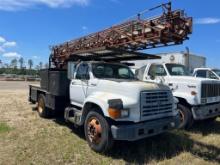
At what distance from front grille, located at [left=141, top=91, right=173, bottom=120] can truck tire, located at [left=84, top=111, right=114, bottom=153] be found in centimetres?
89

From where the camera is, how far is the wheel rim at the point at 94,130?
6.47 metres

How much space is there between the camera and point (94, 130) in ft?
21.6

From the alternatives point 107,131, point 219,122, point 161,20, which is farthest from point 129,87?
point 219,122

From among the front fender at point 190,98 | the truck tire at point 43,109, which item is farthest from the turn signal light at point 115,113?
the truck tire at point 43,109

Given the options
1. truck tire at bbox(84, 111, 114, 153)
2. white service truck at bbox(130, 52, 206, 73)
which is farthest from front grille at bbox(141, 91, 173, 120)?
white service truck at bbox(130, 52, 206, 73)

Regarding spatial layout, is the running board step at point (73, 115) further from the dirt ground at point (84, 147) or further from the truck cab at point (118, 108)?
the dirt ground at point (84, 147)

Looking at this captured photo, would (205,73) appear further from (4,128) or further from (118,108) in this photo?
(4,128)

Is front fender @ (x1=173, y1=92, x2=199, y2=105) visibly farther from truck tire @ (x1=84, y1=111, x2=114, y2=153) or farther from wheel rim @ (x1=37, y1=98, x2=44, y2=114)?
wheel rim @ (x1=37, y1=98, x2=44, y2=114)

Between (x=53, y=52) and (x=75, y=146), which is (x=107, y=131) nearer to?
(x=75, y=146)

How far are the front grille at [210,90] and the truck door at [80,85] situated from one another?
154 inches

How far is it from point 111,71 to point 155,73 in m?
2.86

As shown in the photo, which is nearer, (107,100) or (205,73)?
(107,100)

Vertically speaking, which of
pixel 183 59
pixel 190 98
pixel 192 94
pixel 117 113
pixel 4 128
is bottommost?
pixel 4 128

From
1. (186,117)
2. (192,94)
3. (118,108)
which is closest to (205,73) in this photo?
(192,94)
